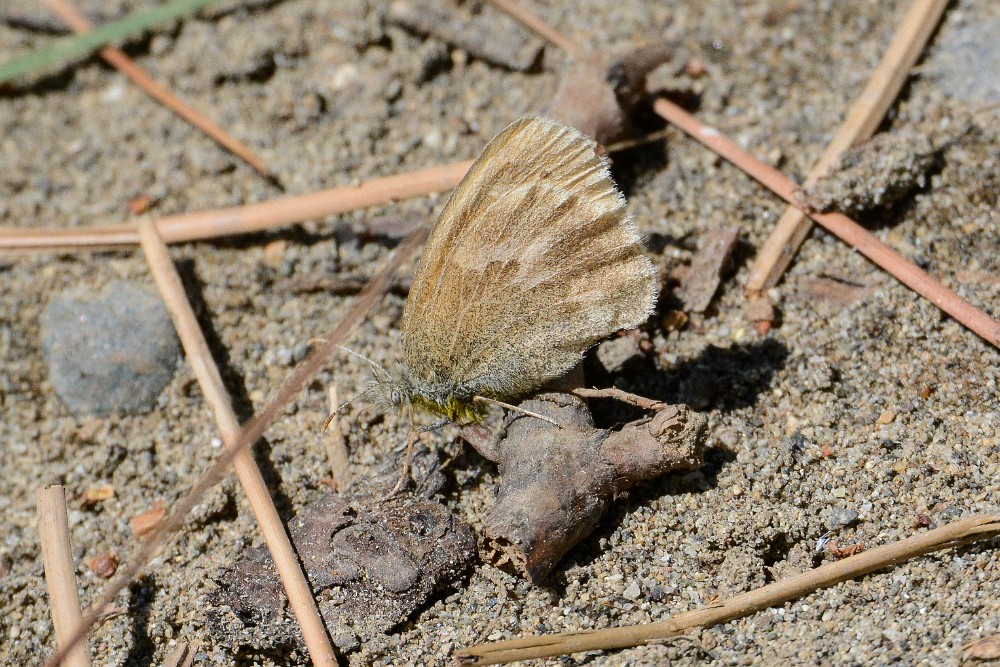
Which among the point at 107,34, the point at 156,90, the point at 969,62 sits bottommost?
the point at 969,62

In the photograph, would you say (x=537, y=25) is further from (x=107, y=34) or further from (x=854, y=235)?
(x=107, y=34)

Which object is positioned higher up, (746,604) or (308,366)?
(308,366)

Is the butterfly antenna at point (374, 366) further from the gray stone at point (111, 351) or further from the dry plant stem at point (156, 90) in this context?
the dry plant stem at point (156, 90)

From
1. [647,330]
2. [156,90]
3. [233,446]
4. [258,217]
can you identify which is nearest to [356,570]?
[233,446]

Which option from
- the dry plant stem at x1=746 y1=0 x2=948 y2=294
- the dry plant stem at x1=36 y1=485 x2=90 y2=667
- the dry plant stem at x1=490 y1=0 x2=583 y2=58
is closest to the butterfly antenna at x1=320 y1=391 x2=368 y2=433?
the dry plant stem at x1=36 y1=485 x2=90 y2=667

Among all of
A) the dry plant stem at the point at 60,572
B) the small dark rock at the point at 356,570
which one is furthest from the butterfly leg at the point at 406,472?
the dry plant stem at the point at 60,572

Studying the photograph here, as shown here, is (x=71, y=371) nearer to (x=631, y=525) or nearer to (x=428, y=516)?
(x=428, y=516)
